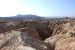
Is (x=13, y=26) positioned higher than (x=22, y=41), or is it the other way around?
(x=22, y=41)

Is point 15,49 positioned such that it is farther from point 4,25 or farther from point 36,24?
point 36,24

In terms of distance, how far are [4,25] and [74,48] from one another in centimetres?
2351

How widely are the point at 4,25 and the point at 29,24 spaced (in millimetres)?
6118

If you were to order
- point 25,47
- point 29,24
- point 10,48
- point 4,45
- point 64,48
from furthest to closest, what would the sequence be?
point 29,24 < point 64,48 < point 4,45 < point 10,48 < point 25,47

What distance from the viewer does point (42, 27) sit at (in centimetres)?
3625

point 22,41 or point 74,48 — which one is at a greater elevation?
point 22,41

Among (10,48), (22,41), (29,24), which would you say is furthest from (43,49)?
(29,24)

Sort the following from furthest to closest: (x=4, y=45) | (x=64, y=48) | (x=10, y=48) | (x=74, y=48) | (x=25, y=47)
A: 1. (x=64, y=48)
2. (x=74, y=48)
3. (x=4, y=45)
4. (x=10, y=48)
5. (x=25, y=47)

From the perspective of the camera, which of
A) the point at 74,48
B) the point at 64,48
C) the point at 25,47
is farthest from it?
the point at 64,48

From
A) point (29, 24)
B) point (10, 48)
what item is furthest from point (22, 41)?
point (29, 24)

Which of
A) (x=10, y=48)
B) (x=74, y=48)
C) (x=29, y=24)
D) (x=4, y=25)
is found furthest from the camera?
(x=29, y=24)

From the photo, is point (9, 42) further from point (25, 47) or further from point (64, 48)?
point (64, 48)

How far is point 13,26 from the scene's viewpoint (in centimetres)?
3142

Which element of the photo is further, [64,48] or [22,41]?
[64,48]
